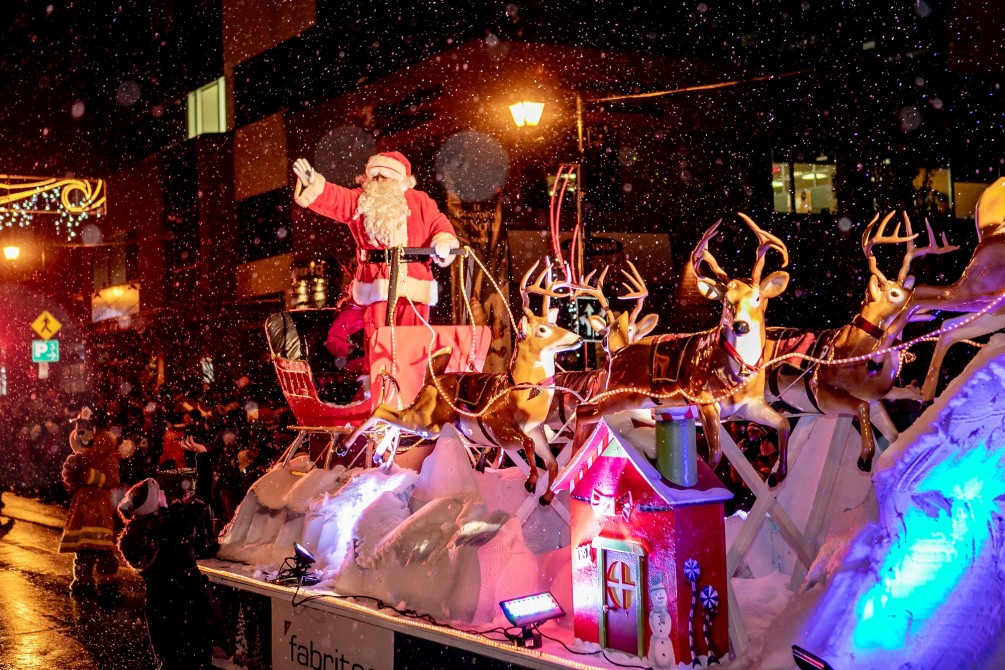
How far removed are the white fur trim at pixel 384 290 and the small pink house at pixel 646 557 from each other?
8.97 ft

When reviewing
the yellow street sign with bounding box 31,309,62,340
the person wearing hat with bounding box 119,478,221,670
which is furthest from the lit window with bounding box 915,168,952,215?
the yellow street sign with bounding box 31,309,62,340

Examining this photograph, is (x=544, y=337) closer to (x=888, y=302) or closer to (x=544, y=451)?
(x=544, y=451)

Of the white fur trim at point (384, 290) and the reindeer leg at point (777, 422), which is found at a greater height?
the white fur trim at point (384, 290)

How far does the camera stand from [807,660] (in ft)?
12.0

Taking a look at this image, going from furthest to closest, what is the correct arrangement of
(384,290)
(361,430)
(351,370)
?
(351,370) → (384,290) → (361,430)

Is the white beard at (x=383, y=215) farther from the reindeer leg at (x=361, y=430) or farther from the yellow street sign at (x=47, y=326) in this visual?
the yellow street sign at (x=47, y=326)

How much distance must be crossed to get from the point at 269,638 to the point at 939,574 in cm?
435

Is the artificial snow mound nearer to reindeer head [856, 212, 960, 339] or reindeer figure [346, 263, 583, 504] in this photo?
reindeer head [856, 212, 960, 339]

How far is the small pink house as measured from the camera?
4.20m

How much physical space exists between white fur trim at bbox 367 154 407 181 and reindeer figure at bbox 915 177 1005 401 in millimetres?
4138

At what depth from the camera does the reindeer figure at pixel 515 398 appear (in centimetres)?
586

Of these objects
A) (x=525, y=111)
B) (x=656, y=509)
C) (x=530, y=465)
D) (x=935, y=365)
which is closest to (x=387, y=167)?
(x=530, y=465)

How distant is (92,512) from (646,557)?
7.67 metres

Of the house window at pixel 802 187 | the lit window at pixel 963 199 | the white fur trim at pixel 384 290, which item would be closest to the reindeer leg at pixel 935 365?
the white fur trim at pixel 384 290
